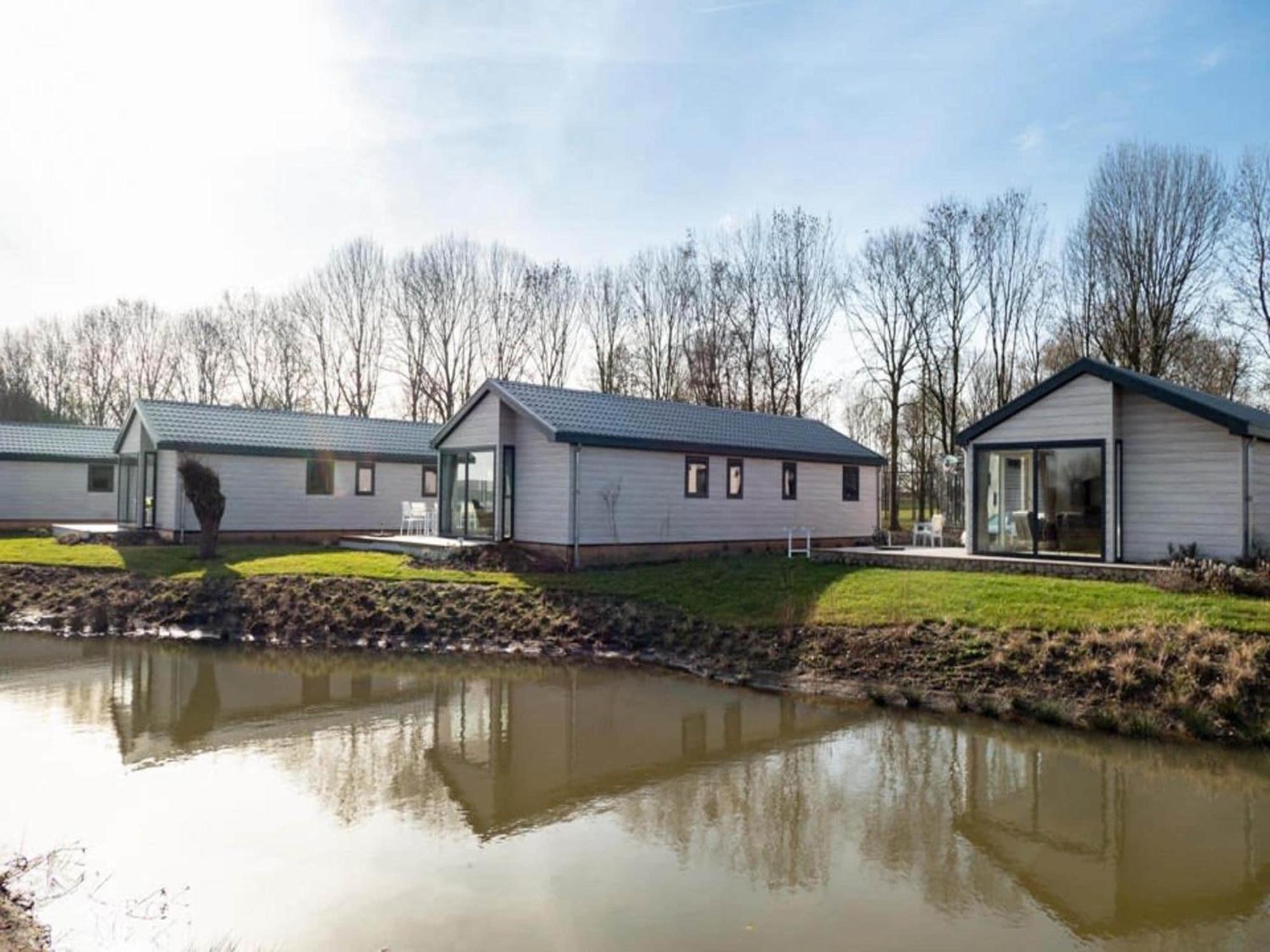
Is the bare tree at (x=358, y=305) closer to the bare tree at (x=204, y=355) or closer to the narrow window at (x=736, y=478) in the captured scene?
the bare tree at (x=204, y=355)

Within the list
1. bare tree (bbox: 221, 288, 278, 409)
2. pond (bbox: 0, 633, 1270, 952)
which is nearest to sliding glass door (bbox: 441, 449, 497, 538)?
pond (bbox: 0, 633, 1270, 952)

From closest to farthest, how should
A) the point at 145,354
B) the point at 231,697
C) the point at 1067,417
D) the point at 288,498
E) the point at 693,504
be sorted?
the point at 231,697 < the point at 1067,417 < the point at 693,504 < the point at 288,498 < the point at 145,354

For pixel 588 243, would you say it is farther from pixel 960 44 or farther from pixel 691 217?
pixel 960 44

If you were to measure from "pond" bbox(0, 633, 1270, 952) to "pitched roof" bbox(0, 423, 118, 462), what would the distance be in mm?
18608

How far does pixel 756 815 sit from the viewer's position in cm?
676

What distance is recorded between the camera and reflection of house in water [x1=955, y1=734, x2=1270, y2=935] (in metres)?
5.43

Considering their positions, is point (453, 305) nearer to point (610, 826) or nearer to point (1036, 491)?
point (1036, 491)

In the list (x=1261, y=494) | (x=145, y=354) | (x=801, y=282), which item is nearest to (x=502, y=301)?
(x=801, y=282)

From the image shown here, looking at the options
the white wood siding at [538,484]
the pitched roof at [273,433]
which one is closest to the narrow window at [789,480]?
the white wood siding at [538,484]

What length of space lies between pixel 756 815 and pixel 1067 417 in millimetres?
10428

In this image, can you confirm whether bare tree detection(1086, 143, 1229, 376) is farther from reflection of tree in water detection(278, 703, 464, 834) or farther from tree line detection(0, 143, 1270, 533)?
reflection of tree in water detection(278, 703, 464, 834)

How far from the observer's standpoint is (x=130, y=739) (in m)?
A: 8.60

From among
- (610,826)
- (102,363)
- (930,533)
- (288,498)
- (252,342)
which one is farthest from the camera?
(102,363)

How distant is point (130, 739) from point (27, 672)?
13.5ft
